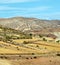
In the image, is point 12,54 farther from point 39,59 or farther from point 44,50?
point 44,50

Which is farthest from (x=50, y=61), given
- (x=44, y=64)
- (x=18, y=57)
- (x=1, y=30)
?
(x=1, y=30)

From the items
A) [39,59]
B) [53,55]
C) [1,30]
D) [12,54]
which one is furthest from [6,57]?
[1,30]

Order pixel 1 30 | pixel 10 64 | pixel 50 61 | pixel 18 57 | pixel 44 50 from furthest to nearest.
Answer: pixel 1 30, pixel 44 50, pixel 18 57, pixel 50 61, pixel 10 64

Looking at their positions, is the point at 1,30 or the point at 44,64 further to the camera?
the point at 1,30

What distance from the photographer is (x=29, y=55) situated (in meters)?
56.0

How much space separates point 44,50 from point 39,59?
10379mm

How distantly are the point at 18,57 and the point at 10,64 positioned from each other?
8.40m

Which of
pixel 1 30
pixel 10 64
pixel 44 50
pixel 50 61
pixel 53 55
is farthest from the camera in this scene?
pixel 1 30

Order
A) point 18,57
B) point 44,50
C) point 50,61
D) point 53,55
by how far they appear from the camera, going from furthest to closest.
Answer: point 44,50 → point 53,55 → point 18,57 → point 50,61

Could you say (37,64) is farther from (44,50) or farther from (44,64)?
(44,50)

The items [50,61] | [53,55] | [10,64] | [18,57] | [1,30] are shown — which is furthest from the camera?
[1,30]

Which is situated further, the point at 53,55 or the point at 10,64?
the point at 53,55

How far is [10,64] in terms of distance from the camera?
45281 millimetres

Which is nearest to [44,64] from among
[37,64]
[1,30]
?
[37,64]
